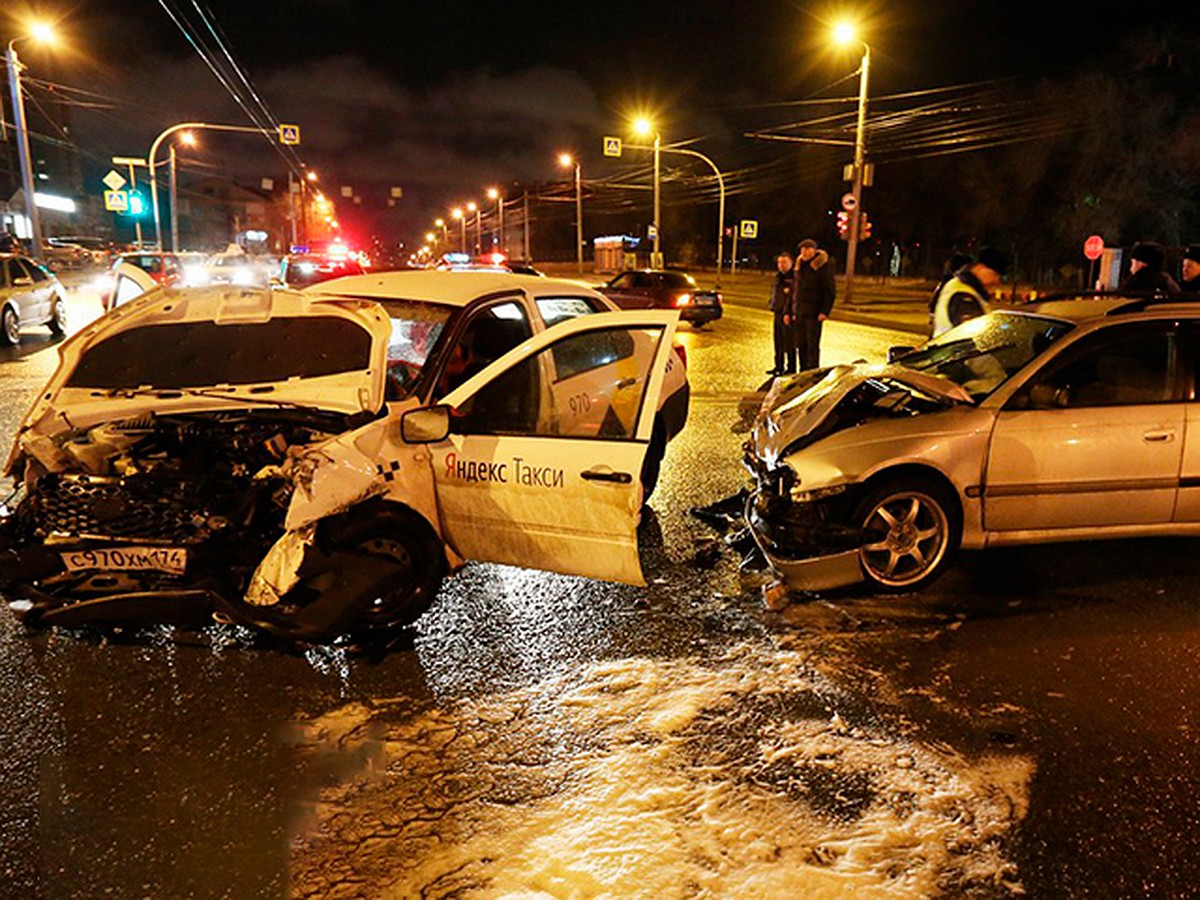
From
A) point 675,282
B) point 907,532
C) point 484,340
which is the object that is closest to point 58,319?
point 675,282

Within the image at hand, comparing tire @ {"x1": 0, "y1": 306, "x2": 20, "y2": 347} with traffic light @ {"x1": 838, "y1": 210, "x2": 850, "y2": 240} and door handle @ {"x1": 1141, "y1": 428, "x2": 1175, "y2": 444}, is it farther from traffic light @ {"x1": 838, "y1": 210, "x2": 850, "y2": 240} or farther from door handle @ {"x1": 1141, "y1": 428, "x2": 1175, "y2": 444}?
traffic light @ {"x1": 838, "y1": 210, "x2": 850, "y2": 240}

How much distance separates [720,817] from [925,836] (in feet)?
2.24

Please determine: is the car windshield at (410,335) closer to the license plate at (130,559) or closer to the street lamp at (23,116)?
the license plate at (130,559)

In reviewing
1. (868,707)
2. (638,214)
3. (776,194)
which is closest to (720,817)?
(868,707)

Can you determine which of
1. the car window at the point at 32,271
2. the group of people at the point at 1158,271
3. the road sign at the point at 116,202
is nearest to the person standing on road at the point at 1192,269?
the group of people at the point at 1158,271

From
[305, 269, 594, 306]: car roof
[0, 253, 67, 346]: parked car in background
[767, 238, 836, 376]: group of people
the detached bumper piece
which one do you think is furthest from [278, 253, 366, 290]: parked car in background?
the detached bumper piece

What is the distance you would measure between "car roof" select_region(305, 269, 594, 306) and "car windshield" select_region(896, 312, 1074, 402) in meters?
2.64

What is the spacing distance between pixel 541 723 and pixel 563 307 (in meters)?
3.71

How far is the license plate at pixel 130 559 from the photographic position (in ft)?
12.9

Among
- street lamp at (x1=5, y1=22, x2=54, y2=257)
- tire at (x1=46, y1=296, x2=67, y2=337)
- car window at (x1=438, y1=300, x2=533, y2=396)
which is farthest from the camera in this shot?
street lamp at (x1=5, y1=22, x2=54, y2=257)

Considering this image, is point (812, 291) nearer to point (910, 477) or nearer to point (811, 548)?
point (910, 477)

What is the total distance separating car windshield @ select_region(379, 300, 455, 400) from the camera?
572 centimetres

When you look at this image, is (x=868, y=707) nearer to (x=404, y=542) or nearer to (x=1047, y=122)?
(x=404, y=542)

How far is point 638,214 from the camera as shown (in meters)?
106
